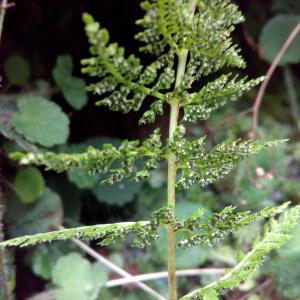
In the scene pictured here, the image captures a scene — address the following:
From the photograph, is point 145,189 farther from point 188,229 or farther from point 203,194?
point 188,229

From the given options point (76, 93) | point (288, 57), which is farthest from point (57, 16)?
point (288, 57)

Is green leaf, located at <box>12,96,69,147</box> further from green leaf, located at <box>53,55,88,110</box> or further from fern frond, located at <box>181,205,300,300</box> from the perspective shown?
fern frond, located at <box>181,205,300,300</box>

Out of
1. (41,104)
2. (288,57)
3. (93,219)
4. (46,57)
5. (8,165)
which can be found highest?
(288,57)

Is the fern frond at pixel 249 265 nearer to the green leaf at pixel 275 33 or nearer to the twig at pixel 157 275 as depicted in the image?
the twig at pixel 157 275

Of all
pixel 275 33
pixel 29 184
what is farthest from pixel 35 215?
pixel 275 33

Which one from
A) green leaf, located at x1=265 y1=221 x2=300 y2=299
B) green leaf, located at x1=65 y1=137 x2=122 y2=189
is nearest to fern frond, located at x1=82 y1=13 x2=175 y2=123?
green leaf, located at x1=65 y1=137 x2=122 y2=189

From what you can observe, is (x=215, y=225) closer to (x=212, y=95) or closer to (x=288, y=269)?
(x=212, y=95)
